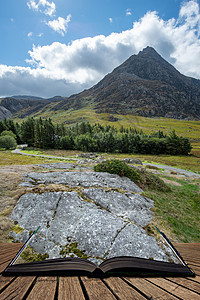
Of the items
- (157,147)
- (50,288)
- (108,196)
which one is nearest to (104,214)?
(108,196)

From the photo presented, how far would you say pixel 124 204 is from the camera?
30.4ft

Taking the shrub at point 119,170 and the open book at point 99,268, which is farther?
the shrub at point 119,170

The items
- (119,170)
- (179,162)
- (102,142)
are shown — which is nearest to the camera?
(119,170)

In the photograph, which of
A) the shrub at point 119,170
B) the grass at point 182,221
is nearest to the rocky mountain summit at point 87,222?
the grass at point 182,221

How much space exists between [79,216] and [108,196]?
3067 millimetres

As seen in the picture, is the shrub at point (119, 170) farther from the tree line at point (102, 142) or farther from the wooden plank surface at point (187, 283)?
the tree line at point (102, 142)

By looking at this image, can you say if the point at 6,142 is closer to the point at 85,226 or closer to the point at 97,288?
the point at 85,226

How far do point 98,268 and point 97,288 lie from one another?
1.38ft

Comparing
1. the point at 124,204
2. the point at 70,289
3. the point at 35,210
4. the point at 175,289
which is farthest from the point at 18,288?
the point at 124,204

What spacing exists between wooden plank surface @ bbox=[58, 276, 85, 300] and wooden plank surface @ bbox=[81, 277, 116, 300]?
104 millimetres

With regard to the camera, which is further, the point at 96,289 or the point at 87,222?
the point at 87,222

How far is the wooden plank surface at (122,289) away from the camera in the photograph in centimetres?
152

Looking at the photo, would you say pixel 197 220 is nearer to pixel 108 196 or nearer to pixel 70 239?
pixel 108 196

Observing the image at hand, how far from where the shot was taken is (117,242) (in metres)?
5.76
